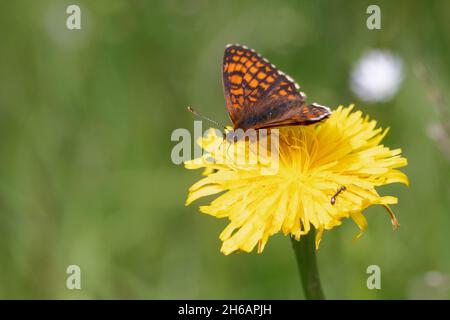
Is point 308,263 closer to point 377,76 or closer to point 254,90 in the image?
point 254,90

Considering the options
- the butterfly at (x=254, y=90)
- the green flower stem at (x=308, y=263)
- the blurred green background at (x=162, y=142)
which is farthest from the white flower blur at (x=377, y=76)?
the green flower stem at (x=308, y=263)

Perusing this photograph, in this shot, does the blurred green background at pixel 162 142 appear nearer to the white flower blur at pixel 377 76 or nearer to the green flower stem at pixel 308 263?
the white flower blur at pixel 377 76

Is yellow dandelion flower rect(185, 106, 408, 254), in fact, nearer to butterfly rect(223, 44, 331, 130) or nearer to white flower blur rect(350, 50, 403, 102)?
butterfly rect(223, 44, 331, 130)

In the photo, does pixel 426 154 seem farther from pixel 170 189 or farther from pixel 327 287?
pixel 170 189

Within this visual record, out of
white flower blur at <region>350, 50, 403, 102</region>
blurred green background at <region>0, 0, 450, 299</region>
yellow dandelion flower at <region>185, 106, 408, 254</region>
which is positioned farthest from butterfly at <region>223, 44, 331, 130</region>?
white flower blur at <region>350, 50, 403, 102</region>

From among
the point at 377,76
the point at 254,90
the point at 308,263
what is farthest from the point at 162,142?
the point at 308,263
